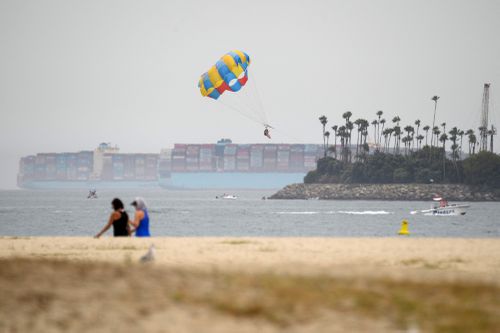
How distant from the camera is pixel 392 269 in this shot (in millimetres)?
17156

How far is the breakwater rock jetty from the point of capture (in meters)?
166

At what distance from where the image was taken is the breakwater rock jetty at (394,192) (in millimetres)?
165625

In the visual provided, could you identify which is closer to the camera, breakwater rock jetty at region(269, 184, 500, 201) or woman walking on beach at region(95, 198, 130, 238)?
woman walking on beach at region(95, 198, 130, 238)

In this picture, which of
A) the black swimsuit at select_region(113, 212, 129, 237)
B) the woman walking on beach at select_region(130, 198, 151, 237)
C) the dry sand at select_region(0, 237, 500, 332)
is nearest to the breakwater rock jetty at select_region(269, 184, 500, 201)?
the woman walking on beach at select_region(130, 198, 151, 237)

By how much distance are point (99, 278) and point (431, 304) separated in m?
4.23

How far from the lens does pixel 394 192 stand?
170000 mm

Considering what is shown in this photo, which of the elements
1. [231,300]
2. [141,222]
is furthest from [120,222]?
[231,300]

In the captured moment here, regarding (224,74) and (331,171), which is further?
(331,171)

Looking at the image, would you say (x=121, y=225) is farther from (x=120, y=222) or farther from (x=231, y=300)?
(x=231, y=300)

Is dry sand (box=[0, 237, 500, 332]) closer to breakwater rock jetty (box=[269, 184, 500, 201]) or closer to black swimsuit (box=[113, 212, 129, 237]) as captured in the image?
black swimsuit (box=[113, 212, 129, 237])

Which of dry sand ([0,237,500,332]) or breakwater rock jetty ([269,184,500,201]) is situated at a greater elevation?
dry sand ([0,237,500,332])

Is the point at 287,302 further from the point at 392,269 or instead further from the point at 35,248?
the point at 35,248

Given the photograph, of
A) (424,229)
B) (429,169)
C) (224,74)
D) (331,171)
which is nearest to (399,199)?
(429,169)

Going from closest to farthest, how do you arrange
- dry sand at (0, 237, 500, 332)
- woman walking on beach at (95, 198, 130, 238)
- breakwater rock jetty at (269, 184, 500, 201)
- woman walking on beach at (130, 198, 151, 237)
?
dry sand at (0, 237, 500, 332)
woman walking on beach at (95, 198, 130, 238)
woman walking on beach at (130, 198, 151, 237)
breakwater rock jetty at (269, 184, 500, 201)
